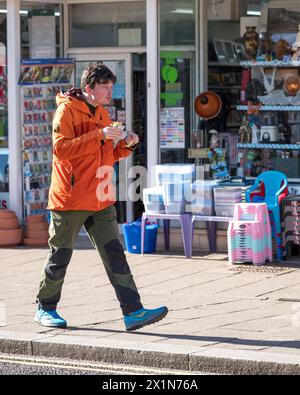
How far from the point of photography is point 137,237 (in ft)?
42.7

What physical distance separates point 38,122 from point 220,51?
253 cm

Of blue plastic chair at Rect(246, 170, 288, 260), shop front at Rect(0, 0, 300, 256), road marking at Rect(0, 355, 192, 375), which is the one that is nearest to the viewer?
road marking at Rect(0, 355, 192, 375)

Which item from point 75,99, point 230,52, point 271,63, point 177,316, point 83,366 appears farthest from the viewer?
point 230,52

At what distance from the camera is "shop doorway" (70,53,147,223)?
14.5 m

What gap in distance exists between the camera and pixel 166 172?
13000 millimetres

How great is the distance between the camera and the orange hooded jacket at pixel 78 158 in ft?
28.2

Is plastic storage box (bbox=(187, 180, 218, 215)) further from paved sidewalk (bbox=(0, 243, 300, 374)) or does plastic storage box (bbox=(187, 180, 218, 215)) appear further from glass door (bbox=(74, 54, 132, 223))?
glass door (bbox=(74, 54, 132, 223))

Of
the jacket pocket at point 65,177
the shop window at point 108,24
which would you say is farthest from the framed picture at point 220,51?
the jacket pocket at point 65,177

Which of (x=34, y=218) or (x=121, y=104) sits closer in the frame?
(x=34, y=218)

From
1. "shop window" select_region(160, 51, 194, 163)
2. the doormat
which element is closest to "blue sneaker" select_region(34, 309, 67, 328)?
the doormat

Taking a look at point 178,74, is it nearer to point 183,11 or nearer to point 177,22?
point 177,22

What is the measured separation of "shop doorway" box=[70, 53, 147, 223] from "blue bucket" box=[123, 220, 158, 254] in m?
1.56

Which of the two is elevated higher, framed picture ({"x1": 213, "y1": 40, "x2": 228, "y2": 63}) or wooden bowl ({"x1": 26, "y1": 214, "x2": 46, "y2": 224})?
framed picture ({"x1": 213, "y1": 40, "x2": 228, "y2": 63})

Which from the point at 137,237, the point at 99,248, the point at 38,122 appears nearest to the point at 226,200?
the point at 137,237
